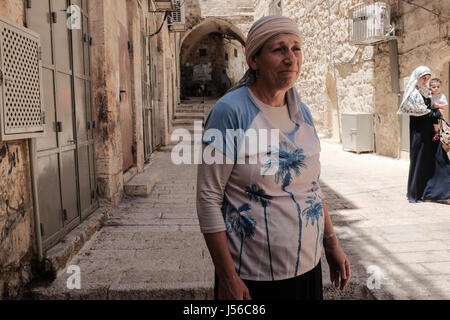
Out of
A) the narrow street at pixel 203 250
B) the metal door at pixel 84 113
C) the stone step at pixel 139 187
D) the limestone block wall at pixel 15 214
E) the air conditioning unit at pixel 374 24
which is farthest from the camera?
the air conditioning unit at pixel 374 24

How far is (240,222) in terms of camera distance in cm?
146

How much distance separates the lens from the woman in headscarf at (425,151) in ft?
17.3

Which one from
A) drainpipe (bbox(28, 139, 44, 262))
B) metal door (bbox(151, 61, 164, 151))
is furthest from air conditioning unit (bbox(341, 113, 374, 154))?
drainpipe (bbox(28, 139, 44, 262))

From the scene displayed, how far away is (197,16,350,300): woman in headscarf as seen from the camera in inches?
56.1

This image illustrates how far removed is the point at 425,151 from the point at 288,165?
4.47 metres

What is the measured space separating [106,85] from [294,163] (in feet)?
11.4

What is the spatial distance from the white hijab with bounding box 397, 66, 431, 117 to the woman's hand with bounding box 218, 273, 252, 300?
4560mm

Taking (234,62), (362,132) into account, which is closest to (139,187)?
(362,132)

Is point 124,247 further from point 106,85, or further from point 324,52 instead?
point 324,52

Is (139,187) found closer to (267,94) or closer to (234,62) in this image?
(267,94)

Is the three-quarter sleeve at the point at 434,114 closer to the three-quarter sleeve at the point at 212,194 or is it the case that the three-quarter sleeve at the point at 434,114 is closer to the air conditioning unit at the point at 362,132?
the three-quarter sleeve at the point at 212,194

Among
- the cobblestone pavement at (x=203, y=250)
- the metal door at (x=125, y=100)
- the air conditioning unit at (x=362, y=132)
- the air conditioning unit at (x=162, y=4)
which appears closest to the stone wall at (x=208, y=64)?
the air conditioning unit at (x=362, y=132)

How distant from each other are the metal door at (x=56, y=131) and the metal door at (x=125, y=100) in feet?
6.40
